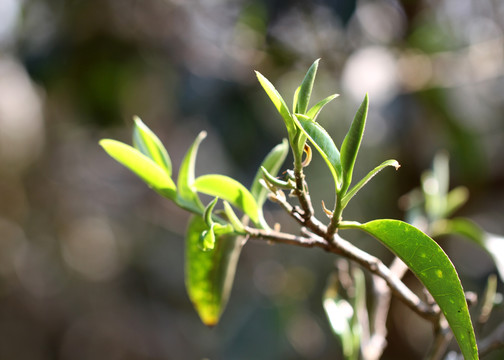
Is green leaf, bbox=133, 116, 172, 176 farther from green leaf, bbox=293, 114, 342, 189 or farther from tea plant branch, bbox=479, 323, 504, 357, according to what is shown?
tea plant branch, bbox=479, 323, 504, 357

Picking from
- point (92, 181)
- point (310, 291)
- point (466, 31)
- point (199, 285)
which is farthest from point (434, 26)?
point (92, 181)

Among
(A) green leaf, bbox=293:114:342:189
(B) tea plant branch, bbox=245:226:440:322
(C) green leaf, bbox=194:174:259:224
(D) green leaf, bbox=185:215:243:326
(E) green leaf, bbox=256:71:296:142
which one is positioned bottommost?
(D) green leaf, bbox=185:215:243:326

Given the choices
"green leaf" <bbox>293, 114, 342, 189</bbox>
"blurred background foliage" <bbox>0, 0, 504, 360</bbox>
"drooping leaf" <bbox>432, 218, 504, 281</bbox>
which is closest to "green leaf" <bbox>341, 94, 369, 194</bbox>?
"green leaf" <bbox>293, 114, 342, 189</bbox>

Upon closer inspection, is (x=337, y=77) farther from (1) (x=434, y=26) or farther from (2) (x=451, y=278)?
(2) (x=451, y=278)

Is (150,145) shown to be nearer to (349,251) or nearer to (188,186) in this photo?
(188,186)

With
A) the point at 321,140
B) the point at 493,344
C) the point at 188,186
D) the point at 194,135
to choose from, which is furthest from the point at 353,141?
the point at 194,135

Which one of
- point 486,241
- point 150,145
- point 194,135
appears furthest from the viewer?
point 194,135
